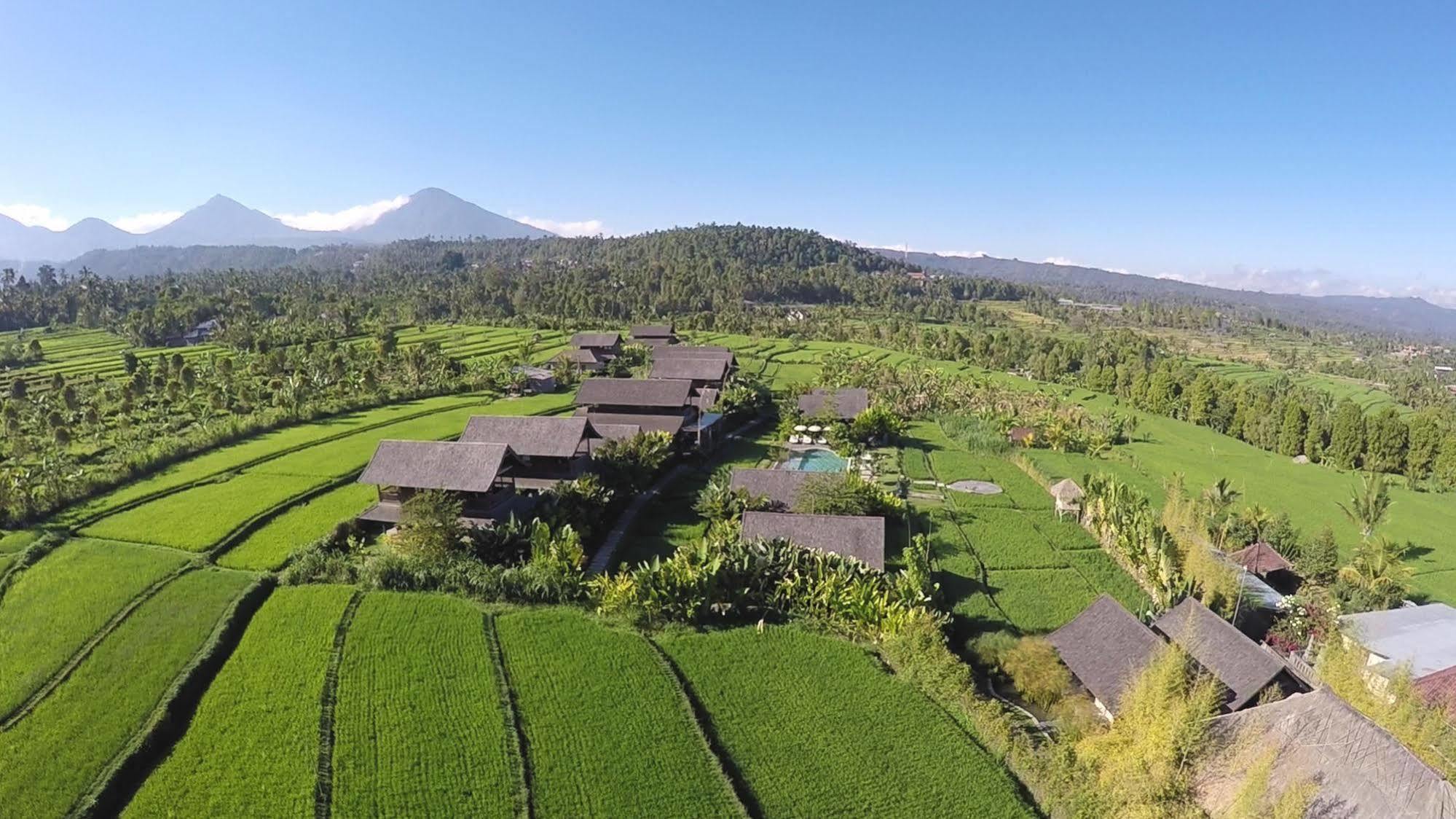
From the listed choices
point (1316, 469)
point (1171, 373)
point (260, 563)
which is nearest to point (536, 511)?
point (260, 563)

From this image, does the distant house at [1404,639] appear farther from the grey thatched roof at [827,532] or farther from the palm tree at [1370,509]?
the grey thatched roof at [827,532]

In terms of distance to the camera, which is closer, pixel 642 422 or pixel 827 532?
pixel 827 532

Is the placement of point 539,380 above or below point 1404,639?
above

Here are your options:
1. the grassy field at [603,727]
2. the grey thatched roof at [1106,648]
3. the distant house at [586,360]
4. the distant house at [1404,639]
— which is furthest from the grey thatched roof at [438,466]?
the distant house at [586,360]

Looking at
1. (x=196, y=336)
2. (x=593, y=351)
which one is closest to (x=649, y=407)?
(x=593, y=351)

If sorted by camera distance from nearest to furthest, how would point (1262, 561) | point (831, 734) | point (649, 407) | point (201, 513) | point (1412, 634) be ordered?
point (831, 734) < point (1412, 634) < point (1262, 561) < point (201, 513) < point (649, 407)

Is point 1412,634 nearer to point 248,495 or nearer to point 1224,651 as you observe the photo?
point 1224,651

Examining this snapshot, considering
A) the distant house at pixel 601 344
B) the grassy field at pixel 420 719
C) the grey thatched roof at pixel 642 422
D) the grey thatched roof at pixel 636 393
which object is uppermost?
the distant house at pixel 601 344
